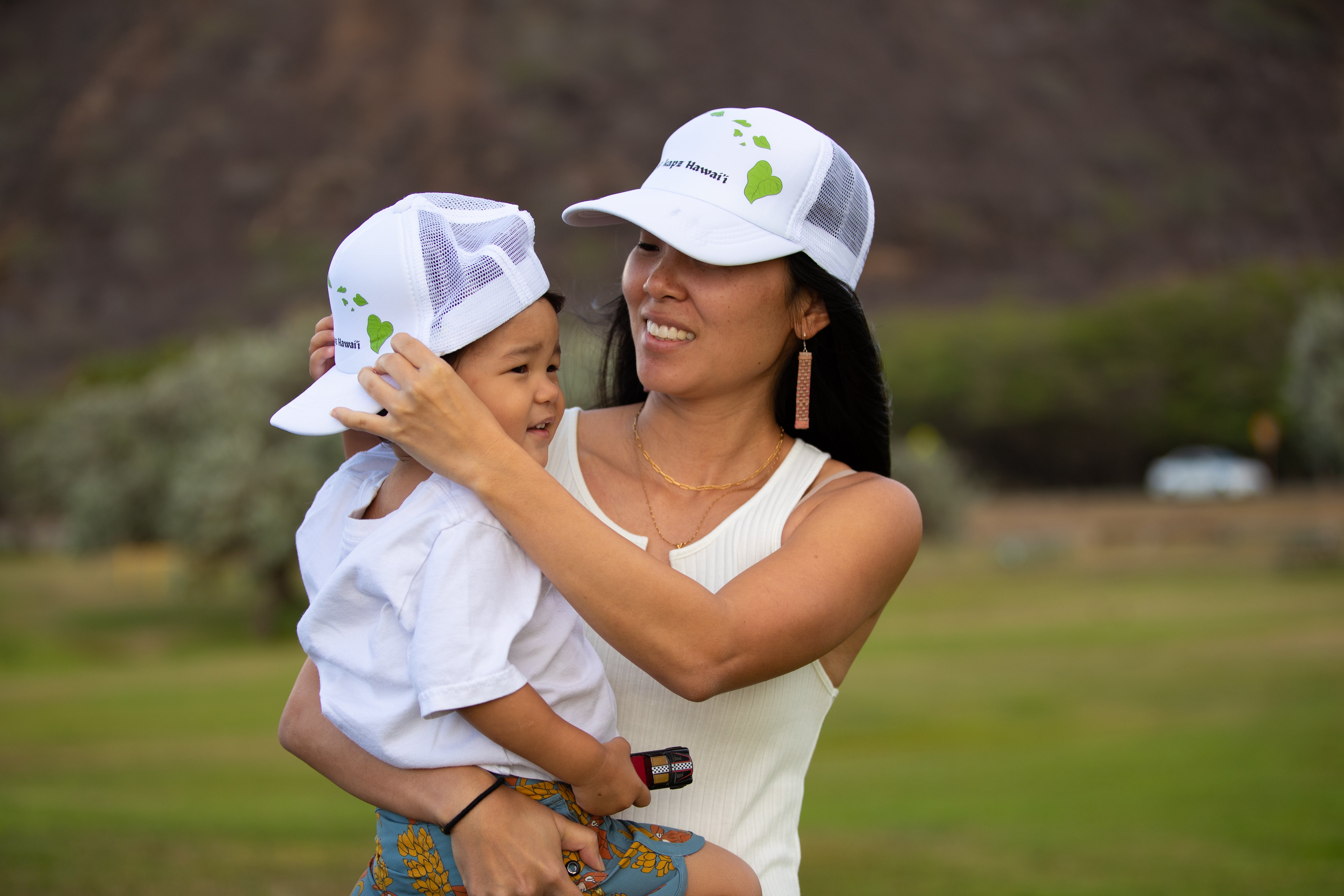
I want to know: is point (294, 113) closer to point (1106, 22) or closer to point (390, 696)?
point (1106, 22)

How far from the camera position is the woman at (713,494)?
206 cm

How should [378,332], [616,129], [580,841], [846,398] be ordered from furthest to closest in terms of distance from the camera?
[616,129] → [846,398] → [378,332] → [580,841]

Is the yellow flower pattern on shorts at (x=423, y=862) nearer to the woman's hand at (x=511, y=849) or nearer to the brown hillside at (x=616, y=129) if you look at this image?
the woman's hand at (x=511, y=849)

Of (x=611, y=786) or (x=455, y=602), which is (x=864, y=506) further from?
(x=455, y=602)

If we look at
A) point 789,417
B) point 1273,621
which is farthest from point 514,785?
point 1273,621

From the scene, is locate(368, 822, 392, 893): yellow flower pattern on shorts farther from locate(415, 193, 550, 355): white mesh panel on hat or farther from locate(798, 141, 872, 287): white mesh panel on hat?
locate(798, 141, 872, 287): white mesh panel on hat

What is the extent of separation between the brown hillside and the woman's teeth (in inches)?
4272

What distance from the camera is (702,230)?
2443 millimetres

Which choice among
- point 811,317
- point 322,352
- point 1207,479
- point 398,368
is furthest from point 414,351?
point 1207,479

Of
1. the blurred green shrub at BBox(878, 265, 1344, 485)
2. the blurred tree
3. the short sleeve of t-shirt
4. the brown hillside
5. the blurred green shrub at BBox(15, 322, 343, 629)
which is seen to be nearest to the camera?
the short sleeve of t-shirt

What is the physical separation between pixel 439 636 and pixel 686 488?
0.87m

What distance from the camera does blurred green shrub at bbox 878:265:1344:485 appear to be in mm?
64938

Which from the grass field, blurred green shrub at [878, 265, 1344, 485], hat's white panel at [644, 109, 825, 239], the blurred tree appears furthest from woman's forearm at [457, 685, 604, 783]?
blurred green shrub at [878, 265, 1344, 485]

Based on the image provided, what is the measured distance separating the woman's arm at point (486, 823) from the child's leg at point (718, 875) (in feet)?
0.76
